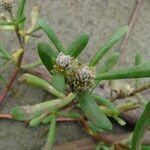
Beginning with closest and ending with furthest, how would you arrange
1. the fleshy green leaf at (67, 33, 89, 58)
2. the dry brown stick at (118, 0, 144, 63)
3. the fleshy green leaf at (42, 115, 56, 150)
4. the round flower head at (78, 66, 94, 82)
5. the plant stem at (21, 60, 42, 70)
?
the round flower head at (78, 66, 94, 82)
the fleshy green leaf at (67, 33, 89, 58)
the fleshy green leaf at (42, 115, 56, 150)
the plant stem at (21, 60, 42, 70)
the dry brown stick at (118, 0, 144, 63)

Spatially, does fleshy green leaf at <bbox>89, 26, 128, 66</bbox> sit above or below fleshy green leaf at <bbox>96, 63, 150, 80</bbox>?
below

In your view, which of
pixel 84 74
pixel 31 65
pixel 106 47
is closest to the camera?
pixel 84 74

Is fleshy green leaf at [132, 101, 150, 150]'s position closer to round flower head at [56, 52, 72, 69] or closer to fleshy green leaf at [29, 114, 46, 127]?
round flower head at [56, 52, 72, 69]

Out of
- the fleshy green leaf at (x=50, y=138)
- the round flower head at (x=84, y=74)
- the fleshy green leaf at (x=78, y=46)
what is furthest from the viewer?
the fleshy green leaf at (x=50, y=138)

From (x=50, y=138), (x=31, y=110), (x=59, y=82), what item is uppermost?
(x=59, y=82)

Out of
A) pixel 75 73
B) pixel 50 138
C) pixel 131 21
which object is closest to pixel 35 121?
pixel 50 138

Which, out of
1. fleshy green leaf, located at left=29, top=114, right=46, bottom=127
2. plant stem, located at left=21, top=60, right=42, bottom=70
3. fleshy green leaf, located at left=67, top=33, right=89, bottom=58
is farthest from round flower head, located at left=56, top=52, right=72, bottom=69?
plant stem, located at left=21, top=60, right=42, bottom=70

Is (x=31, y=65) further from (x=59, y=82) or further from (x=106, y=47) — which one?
(x=59, y=82)

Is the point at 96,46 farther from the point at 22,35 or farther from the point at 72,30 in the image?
the point at 22,35

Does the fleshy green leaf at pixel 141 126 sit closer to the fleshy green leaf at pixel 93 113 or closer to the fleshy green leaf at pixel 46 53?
the fleshy green leaf at pixel 93 113

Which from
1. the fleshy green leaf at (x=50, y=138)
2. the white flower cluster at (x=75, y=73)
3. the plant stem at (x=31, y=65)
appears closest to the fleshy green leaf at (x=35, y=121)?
the fleshy green leaf at (x=50, y=138)
